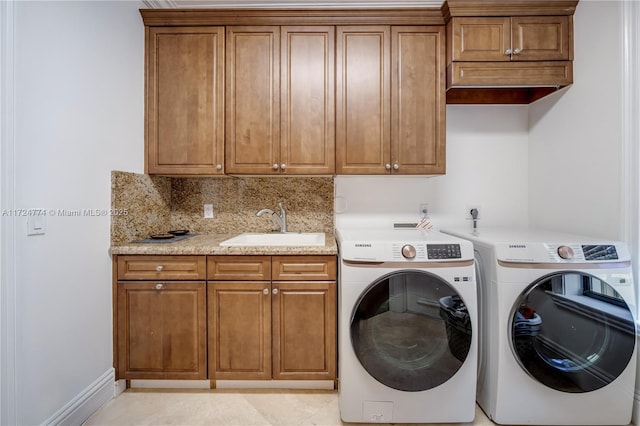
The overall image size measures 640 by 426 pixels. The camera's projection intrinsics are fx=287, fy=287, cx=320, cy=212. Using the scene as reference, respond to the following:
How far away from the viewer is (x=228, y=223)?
2.32 m

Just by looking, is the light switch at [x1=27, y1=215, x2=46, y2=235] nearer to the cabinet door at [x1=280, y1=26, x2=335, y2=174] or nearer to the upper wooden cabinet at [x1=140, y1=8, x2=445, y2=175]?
the upper wooden cabinet at [x1=140, y1=8, x2=445, y2=175]

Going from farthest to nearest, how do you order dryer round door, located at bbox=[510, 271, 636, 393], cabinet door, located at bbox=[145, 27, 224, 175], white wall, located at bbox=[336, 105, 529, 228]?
white wall, located at bbox=[336, 105, 529, 228], cabinet door, located at bbox=[145, 27, 224, 175], dryer round door, located at bbox=[510, 271, 636, 393]

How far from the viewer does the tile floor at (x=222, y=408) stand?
155 cm

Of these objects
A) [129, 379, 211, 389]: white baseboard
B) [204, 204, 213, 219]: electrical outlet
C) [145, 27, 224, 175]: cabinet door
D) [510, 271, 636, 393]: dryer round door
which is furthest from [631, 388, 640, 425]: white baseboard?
[204, 204, 213, 219]: electrical outlet

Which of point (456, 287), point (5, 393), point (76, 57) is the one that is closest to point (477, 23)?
point (456, 287)

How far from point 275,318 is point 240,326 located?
22cm

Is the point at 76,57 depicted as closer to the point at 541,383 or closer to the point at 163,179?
the point at 163,179

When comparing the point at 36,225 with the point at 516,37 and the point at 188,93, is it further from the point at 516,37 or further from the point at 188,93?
the point at 516,37

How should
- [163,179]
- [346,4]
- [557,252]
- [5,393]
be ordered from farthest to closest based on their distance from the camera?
[163,179]
[346,4]
[557,252]
[5,393]

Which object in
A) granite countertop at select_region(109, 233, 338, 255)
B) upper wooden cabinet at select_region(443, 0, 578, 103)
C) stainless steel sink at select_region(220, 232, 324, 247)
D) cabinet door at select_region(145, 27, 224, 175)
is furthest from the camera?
stainless steel sink at select_region(220, 232, 324, 247)

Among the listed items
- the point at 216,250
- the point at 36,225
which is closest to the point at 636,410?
the point at 216,250

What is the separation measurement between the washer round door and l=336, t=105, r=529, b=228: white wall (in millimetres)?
947

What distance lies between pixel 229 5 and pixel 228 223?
5.26ft

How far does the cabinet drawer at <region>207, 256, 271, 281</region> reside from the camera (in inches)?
67.7
